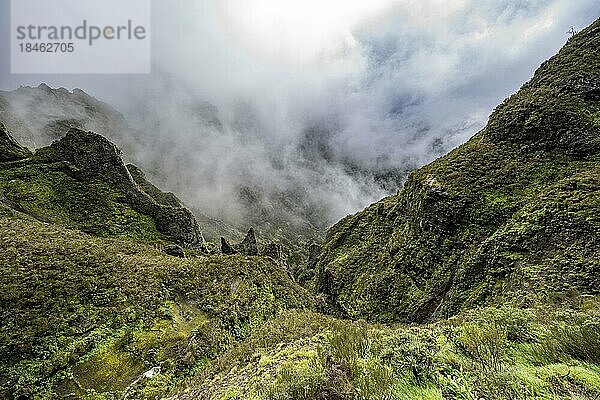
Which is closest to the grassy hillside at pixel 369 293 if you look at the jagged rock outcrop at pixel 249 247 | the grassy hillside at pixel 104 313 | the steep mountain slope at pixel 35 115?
the grassy hillside at pixel 104 313

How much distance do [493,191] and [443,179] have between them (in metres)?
5.34

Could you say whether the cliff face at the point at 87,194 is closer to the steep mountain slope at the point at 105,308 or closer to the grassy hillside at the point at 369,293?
the grassy hillside at the point at 369,293

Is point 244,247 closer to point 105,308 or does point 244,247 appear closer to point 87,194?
point 87,194

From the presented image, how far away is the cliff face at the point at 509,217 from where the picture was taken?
601 inches

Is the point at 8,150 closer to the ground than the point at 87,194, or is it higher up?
higher up

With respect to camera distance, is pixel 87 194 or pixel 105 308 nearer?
pixel 105 308

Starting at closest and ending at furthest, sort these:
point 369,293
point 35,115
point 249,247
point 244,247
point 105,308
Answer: point 105,308 < point 369,293 < point 244,247 < point 249,247 < point 35,115

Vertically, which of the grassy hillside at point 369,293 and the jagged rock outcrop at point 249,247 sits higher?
the jagged rock outcrop at point 249,247

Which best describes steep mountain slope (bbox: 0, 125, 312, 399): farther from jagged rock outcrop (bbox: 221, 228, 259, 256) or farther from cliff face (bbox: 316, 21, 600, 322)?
jagged rock outcrop (bbox: 221, 228, 259, 256)

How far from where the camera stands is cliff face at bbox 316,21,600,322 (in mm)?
15270

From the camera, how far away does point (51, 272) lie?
49.5 feet

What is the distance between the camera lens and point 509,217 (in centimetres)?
2069

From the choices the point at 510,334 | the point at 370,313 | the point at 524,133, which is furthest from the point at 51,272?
the point at 524,133

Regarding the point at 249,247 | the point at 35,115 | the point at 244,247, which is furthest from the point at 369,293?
the point at 35,115
